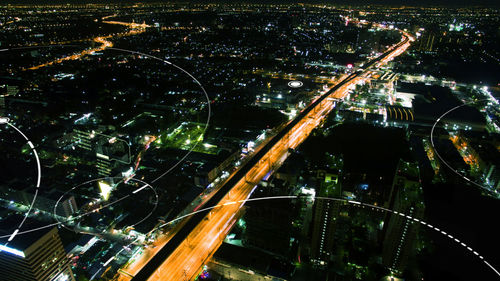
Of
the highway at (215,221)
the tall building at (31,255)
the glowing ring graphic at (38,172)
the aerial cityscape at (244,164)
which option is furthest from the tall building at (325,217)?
the glowing ring graphic at (38,172)

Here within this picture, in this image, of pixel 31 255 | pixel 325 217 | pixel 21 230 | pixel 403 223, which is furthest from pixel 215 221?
pixel 403 223

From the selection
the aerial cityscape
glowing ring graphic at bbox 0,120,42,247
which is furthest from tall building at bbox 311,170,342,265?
glowing ring graphic at bbox 0,120,42,247

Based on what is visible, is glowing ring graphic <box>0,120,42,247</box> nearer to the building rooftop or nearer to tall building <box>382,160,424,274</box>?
the building rooftop

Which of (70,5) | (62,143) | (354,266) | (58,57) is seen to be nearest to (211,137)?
(62,143)

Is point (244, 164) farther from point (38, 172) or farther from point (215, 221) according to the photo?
point (38, 172)

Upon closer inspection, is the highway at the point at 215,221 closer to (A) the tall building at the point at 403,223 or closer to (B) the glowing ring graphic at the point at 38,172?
(B) the glowing ring graphic at the point at 38,172

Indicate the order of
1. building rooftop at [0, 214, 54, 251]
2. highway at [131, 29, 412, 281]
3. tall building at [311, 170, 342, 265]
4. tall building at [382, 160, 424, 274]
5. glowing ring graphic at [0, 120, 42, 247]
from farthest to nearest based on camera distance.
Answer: tall building at [311, 170, 342, 265] < tall building at [382, 160, 424, 274] < highway at [131, 29, 412, 281] < glowing ring graphic at [0, 120, 42, 247] < building rooftop at [0, 214, 54, 251]
